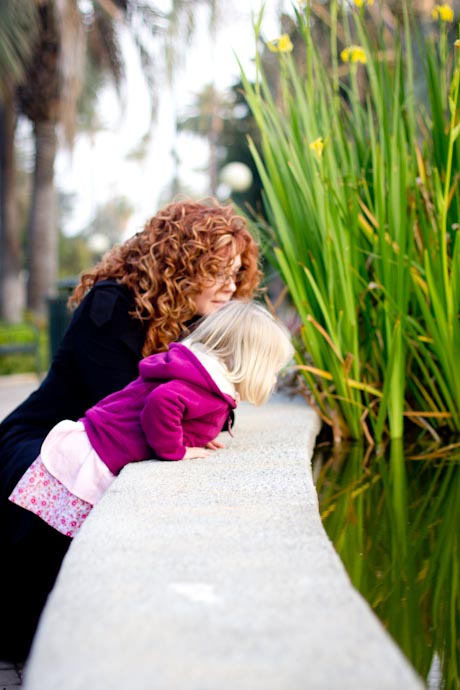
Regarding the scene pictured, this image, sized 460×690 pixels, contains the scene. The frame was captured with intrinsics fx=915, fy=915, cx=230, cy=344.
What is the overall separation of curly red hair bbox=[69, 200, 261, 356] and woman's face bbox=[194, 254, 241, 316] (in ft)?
0.08

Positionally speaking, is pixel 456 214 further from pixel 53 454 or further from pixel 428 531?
pixel 53 454

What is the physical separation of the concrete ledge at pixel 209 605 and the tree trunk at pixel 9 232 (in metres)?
14.5

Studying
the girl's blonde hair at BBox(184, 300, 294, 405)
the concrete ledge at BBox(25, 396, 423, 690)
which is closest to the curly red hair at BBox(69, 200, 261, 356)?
the girl's blonde hair at BBox(184, 300, 294, 405)

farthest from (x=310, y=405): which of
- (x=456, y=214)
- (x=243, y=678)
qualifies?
(x=243, y=678)

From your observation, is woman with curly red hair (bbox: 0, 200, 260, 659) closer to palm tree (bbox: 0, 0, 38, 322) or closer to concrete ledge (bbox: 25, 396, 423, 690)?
concrete ledge (bbox: 25, 396, 423, 690)

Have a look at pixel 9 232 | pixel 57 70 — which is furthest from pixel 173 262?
pixel 9 232

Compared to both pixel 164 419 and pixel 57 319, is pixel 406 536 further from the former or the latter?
pixel 57 319

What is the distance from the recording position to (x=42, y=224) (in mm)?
16109

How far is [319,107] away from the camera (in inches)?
123

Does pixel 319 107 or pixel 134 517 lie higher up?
pixel 319 107

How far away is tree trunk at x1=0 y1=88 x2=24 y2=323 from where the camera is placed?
15969 millimetres

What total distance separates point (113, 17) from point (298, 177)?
14.4 meters

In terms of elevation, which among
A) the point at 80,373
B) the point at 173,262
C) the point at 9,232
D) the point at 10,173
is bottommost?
the point at 9,232

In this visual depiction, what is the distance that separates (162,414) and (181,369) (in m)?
0.14
